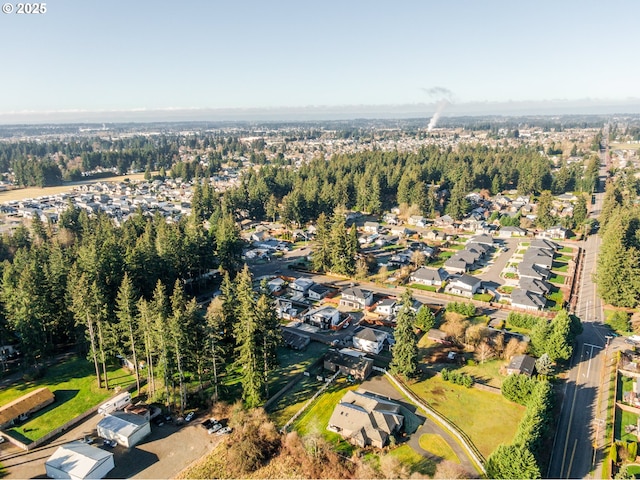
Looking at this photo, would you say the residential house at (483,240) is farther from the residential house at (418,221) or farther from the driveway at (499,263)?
the residential house at (418,221)

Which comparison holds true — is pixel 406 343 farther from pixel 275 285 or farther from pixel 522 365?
pixel 275 285

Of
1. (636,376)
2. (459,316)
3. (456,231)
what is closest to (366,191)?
(456,231)

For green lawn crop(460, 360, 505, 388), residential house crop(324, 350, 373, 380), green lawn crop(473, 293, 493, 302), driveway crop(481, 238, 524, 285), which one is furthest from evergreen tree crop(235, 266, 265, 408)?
driveway crop(481, 238, 524, 285)

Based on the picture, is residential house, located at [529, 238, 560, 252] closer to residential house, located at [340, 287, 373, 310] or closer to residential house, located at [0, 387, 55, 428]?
residential house, located at [340, 287, 373, 310]

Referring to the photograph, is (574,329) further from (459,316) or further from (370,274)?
(370,274)

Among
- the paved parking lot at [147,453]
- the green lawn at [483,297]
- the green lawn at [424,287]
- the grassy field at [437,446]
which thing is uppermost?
the green lawn at [424,287]

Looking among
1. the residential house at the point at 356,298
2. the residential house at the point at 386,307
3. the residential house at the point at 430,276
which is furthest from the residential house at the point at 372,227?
the residential house at the point at 386,307
